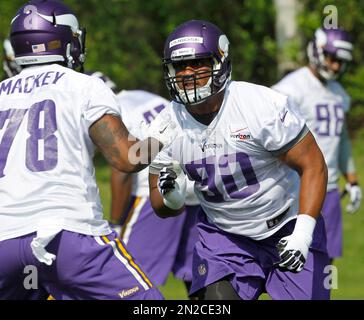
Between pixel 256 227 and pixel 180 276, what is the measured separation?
223 centimetres

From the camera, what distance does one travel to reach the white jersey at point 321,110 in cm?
766

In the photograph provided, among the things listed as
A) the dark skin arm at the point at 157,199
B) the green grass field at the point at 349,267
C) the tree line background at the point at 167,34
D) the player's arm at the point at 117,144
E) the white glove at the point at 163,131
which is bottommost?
the tree line background at the point at 167,34

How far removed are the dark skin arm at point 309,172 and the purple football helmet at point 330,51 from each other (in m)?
3.26

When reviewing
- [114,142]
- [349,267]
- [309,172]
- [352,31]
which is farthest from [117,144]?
[352,31]

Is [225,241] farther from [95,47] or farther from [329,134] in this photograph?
[95,47]

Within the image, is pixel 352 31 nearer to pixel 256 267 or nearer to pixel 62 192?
pixel 256 267

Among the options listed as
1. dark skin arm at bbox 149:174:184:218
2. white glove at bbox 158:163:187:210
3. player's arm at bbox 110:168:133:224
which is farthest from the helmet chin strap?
player's arm at bbox 110:168:133:224

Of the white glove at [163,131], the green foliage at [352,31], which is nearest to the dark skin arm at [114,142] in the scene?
the white glove at [163,131]

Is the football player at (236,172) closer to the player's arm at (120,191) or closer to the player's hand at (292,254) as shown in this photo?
the player's hand at (292,254)

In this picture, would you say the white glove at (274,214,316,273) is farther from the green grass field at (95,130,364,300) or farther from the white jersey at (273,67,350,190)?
the green grass field at (95,130,364,300)

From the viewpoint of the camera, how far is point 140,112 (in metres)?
6.93

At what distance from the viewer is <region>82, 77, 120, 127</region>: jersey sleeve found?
436 cm

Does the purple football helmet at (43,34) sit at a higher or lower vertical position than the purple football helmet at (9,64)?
higher

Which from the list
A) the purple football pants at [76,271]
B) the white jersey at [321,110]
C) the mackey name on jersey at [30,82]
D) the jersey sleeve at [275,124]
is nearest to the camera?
the purple football pants at [76,271]
